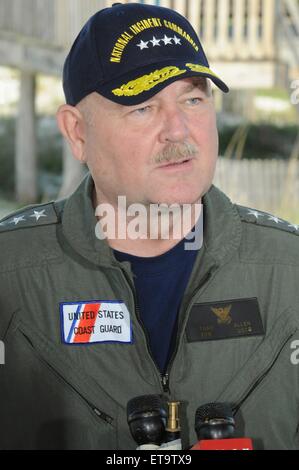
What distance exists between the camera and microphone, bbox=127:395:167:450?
1.86 meters

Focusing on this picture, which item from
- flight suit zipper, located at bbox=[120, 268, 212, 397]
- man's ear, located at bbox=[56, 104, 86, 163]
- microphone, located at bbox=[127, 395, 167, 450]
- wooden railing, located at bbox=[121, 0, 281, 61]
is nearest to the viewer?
microphone, located at bbox=[127, 395, 167, 450]

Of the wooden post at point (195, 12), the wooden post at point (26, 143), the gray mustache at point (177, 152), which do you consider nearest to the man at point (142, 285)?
the gray mustache at point (177, 152)

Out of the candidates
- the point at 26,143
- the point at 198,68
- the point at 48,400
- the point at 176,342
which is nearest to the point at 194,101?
the point at 198,68

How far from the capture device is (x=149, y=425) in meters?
1.87

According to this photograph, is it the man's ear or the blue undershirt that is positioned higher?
the man's ear

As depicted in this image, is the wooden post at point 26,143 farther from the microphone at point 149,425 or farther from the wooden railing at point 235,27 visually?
the microphone at point 149,425

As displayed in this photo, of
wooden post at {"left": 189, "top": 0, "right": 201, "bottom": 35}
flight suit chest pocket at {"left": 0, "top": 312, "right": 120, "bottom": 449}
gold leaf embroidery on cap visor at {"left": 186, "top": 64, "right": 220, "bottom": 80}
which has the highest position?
wooden post at {"left": 189, "top": 0, "right": 201, "bottom": 35}

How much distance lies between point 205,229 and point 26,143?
316 inches

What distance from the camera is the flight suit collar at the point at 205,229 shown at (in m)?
2.57

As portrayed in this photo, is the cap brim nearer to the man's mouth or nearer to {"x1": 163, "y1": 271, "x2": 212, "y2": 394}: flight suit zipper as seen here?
the man's mouth

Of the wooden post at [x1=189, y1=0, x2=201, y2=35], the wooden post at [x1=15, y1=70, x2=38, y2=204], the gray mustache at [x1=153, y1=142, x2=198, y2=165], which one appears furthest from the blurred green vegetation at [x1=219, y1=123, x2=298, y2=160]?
the gray mustache at [x1=153, y1=142, x2=198, y2=165]

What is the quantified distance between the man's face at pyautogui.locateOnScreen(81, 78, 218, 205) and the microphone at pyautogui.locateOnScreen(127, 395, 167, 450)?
660 millimetres

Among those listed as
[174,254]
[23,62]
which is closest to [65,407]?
[174,254]
